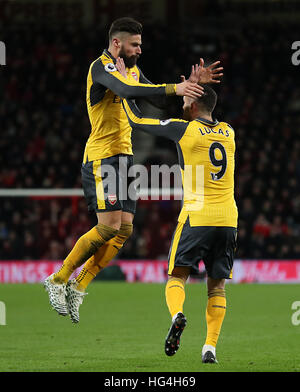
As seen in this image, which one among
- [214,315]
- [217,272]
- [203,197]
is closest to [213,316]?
[214,315]

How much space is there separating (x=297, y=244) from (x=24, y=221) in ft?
18.9

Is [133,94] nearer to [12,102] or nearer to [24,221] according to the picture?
[24,221]

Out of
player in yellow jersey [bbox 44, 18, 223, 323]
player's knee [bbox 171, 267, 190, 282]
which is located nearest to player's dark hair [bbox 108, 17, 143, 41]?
player in yellow jersey [bbox 44, 18, 223, 323]

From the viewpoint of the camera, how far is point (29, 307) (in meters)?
11.9

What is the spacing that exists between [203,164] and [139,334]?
301 cm

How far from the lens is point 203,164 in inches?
260

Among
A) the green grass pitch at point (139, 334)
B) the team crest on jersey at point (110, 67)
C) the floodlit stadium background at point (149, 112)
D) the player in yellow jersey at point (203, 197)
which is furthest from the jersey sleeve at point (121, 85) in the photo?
the floodlit stadium background at point (149, 112)

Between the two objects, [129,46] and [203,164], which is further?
[129,46]

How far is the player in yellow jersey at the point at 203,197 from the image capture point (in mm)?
6598

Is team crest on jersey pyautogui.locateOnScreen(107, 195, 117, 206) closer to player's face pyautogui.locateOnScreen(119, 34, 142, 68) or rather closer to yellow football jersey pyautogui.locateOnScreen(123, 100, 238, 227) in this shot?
yellow football jersey pyautogui.locateOnScreen(123, 100, 238, 227)

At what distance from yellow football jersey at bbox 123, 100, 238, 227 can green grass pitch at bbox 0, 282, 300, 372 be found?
1202mm

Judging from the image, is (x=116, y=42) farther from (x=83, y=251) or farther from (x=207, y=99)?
(x=83, y=251)

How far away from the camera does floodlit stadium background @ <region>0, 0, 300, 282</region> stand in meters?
17.0

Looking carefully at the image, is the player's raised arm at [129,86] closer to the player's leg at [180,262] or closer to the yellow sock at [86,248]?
the player's leg at [180,262]
